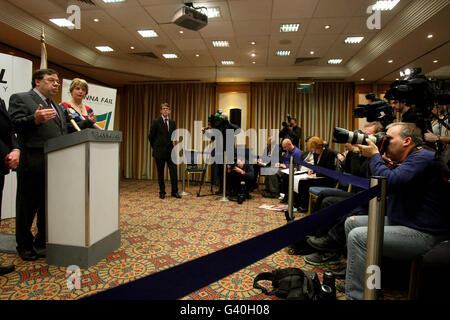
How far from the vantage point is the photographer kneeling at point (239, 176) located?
4499mm

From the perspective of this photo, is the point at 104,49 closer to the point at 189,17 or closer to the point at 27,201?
the point at 189,17

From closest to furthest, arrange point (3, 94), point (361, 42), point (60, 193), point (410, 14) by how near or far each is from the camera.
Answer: point (60, 193) < point (3, 94) < point (410, 14) < point (361, 42)

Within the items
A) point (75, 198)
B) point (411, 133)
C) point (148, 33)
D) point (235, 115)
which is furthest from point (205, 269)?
point (235, 115)

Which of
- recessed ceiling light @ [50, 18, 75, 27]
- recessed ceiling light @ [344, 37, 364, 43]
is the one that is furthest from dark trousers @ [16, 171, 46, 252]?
recessed ceiling light @ [344, 37, 364, 43]

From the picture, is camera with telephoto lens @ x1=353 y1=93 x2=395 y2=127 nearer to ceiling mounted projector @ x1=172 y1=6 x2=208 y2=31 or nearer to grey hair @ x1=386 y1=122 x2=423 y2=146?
grey hair @ x1=386 y1=122 x2=423 y2=146

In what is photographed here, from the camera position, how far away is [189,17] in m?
3.53

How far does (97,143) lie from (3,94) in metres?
1.99

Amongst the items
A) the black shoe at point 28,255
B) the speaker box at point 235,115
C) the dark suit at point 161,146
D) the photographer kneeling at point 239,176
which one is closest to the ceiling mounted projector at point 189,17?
the dark suit at point 161,146

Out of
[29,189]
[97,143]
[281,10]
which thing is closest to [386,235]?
[97,143]

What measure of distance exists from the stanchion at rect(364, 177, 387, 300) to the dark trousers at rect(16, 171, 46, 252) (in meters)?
2.21

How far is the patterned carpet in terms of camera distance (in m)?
1.54

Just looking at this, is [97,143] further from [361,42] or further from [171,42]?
[361,42]

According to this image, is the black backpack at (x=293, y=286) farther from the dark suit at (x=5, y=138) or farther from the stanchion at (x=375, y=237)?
the dark suit at (x=5, y=138)

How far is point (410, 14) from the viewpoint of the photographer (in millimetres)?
3611
